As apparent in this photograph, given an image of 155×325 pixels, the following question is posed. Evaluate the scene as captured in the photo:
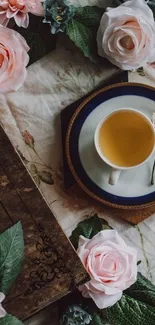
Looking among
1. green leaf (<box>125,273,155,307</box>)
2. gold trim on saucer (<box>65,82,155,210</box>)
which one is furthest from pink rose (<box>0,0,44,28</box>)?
green leaf (<box>125,273,155,307</box>)

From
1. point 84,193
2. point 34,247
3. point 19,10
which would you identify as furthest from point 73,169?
point 19,10

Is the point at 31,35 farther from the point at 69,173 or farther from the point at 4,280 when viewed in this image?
the point at 4,280

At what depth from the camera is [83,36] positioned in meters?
1.18

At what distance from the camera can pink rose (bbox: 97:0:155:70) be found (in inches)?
44.8

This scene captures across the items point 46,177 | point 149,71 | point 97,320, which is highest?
point 149,71

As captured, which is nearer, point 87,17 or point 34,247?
point 34,247

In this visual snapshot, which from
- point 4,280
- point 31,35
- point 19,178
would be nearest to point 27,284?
point 4,280

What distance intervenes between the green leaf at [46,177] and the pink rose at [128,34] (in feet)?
0.66

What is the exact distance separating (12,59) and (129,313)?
41 cm

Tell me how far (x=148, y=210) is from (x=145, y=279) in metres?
0.10

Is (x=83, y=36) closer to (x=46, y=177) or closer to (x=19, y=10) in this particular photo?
(x=19, y=10)

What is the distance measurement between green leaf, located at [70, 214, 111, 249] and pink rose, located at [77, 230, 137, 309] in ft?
0.12

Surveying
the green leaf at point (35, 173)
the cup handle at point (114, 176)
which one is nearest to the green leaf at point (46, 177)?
the green leaf at point (35, 173)

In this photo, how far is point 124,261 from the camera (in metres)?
1.07
